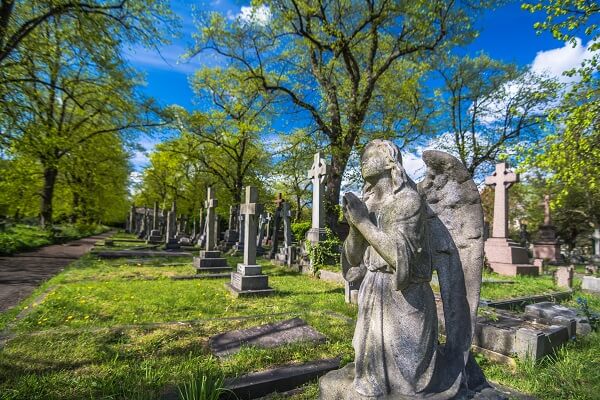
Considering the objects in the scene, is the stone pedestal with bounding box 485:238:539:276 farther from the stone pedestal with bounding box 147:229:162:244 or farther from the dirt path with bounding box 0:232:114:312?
the stone pedestal with bounding box 147:229:162:244

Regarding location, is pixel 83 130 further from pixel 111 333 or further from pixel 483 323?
pixel 483 323

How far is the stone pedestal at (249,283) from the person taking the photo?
24.1 feet

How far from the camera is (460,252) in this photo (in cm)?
230

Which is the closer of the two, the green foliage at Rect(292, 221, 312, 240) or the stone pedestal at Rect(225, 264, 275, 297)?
the stone pedestal at Rect(225, 264, 275, 297)

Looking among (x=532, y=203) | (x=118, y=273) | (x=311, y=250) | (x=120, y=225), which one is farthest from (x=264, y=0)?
(x=120, y=225)

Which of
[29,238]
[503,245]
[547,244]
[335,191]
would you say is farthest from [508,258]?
[29,238]

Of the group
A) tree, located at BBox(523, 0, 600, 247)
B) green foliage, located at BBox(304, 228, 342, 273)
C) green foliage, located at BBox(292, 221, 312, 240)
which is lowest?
green foliage, located at BBox(304, 228, 342, 273)

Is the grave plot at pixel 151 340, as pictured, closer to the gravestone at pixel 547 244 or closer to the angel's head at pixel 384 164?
the angel's head at pixel 384 164

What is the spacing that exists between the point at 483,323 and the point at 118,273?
32.3 feet

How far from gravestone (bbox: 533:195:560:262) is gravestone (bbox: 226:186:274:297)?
17925 mm

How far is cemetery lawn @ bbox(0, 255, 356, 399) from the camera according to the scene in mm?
3105

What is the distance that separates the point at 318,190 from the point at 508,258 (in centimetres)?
792

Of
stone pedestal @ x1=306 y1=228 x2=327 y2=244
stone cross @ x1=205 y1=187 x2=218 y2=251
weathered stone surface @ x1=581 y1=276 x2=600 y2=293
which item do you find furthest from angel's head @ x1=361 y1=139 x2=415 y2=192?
stone cross @ x1=205 y1=187 x2=218 y2=251

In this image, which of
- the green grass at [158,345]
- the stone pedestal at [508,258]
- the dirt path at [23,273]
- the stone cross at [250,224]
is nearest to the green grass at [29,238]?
the dirt path at [23,273]
